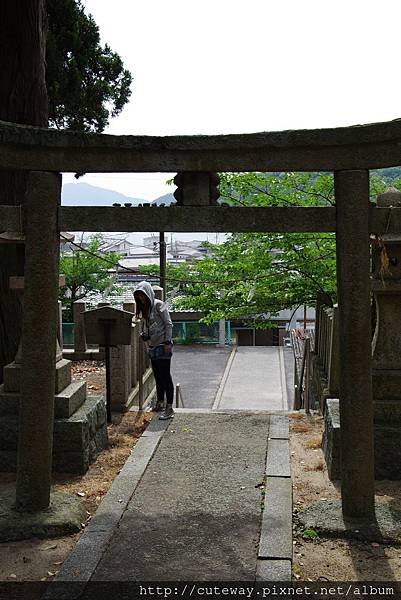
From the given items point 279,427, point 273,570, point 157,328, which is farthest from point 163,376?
point 273,570

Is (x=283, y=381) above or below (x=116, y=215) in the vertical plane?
below

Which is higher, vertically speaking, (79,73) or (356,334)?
(79,73)

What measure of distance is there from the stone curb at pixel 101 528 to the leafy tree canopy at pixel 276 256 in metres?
6.26

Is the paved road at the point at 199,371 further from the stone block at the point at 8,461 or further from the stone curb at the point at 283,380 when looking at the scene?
the stone block at the point at 8,461

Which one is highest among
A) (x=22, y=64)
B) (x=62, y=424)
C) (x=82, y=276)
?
(x=22, y=64)

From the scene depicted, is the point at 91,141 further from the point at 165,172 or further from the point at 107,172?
the point at 165,172

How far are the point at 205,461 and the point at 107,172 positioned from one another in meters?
3.76

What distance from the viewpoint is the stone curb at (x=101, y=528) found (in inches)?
198

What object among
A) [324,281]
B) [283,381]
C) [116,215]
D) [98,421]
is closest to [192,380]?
[283,381]

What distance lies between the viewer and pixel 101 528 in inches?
239

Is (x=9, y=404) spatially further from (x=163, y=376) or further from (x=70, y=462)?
(x=163, y=376)

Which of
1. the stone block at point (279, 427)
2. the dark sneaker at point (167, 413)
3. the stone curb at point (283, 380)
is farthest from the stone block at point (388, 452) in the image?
the stone curb at point (283, 380)

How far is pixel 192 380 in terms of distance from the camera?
21.3m

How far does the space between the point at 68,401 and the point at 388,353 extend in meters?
3.83
